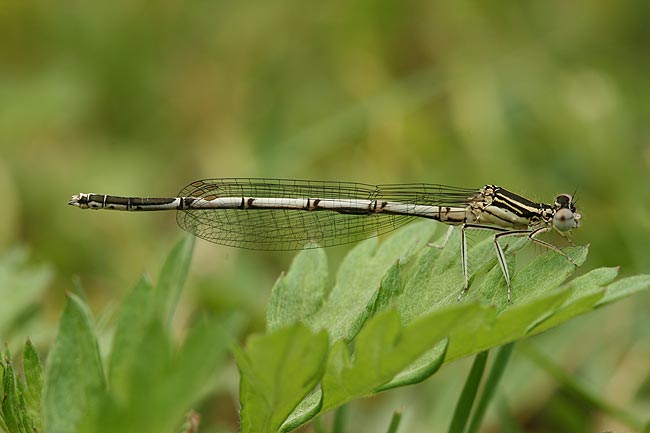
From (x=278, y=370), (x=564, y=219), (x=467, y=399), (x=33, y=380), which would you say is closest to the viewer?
(x=278, y=370)

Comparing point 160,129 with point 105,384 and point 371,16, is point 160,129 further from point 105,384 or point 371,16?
point 105,384

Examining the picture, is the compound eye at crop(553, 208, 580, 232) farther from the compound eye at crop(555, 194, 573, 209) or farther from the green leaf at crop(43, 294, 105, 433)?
the green leaf at crop(43, 294, 105, 433)

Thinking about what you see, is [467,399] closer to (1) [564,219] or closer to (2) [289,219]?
(1) [564,219]

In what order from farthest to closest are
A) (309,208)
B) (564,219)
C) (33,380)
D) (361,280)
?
(309,208) → (564,219) → (361,280) → (33,380)

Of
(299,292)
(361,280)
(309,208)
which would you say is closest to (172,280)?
(299,292)

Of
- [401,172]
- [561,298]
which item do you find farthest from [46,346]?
[401,172]

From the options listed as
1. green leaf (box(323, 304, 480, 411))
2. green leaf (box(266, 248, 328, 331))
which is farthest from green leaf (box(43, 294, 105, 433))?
green leaf (box(266, 248, 328, 331))
